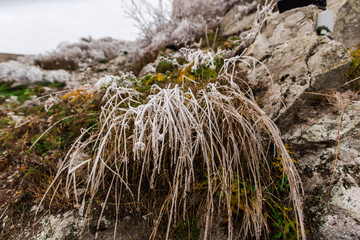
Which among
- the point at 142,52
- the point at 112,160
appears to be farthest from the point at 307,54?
the point at 142,52

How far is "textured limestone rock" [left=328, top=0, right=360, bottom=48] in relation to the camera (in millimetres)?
2232

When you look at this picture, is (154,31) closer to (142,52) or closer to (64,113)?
(142,52)

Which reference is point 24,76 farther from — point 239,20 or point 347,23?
point 347,23

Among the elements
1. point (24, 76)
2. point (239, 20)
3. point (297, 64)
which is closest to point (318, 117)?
point (297, 64)

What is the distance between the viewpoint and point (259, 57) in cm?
184

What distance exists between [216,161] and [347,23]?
3028 mm

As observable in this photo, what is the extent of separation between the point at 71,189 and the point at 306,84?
2083mm

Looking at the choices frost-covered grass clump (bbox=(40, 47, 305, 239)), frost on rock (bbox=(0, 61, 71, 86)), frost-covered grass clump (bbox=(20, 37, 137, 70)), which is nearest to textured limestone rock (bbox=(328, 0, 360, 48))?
frost-covered grass clump (bbox=(40, 47, 305, 239))

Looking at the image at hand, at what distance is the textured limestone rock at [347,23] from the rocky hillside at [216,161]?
2.80 ft

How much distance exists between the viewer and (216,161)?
1137 mm

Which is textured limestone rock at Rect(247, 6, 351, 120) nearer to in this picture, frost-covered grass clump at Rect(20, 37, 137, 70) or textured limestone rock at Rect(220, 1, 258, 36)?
textured limestone rock at Rect(220, 1, 258, 36)

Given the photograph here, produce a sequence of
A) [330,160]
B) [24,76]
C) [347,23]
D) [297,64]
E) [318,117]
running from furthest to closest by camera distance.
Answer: [24,76], [347,23], [297,64], [318,117], [330,160]

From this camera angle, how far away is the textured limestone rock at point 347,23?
223 cm

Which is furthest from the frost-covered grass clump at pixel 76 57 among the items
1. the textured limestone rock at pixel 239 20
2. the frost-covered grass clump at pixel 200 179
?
the frost-covered grass clump at pixel 200 179
